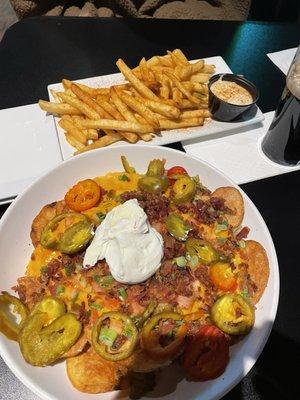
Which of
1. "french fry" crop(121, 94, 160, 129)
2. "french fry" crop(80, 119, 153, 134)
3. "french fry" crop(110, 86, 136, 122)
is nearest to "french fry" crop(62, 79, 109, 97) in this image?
"french fry" crop(110, 86, 136, 122)

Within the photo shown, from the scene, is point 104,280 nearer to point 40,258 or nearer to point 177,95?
point 40,258

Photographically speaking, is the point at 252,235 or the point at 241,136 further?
the point at 241,136

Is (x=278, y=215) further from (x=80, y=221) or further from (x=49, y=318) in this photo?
(x=49, y=318)

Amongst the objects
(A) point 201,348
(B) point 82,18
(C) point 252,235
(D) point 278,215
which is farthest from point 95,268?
(B) point 82,18

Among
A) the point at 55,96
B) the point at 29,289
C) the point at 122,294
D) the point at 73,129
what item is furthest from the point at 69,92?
the point at 122,294

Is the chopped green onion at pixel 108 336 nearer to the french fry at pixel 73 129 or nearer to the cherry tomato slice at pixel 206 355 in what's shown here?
the cherry tomato slice at pixel 206 355

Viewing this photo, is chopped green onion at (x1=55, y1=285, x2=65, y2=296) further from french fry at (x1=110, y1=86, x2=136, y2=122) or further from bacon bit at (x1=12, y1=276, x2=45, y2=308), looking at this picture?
french fry at (x1=110, y1=86, x2=136, y2=122)
